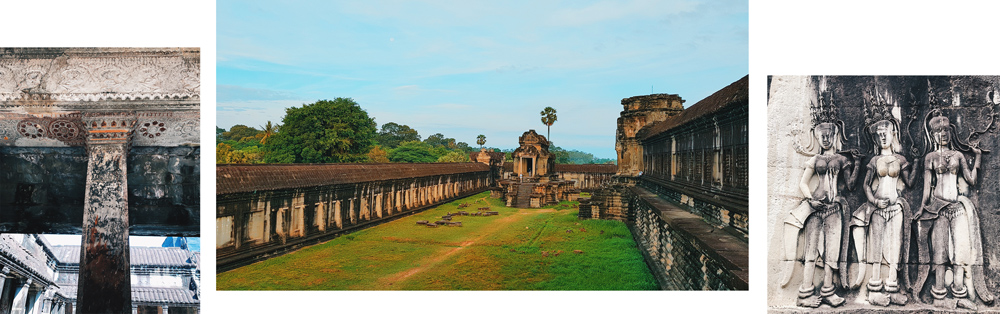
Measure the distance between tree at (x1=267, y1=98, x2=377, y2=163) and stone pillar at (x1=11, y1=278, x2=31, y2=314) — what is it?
71.5 feet

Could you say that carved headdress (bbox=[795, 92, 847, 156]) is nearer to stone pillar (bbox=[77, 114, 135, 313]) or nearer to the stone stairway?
stone pillar (bbox=[77, 114, 135, 313])

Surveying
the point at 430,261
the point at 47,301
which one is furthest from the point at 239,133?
the point at 47,301

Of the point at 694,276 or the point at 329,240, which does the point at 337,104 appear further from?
the point at 694,276

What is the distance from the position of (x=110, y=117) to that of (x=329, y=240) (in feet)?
23.0

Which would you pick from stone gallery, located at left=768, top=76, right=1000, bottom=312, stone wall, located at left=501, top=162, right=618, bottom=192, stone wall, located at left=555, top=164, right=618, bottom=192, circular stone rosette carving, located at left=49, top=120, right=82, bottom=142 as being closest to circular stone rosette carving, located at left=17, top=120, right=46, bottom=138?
circular stone rosette carving, located at left=49, top=120, right=82, bottom=142

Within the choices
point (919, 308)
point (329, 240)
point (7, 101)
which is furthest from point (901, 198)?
point (329, 240)

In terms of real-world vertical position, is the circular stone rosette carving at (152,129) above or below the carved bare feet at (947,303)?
above

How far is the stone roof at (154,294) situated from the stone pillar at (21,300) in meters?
0.36

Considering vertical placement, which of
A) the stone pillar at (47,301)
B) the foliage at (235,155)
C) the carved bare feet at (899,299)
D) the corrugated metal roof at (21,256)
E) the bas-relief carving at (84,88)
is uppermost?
the bas-relief carving at (84,88)

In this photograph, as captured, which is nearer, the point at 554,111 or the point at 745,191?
the point at 745,191

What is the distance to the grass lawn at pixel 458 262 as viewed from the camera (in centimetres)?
862

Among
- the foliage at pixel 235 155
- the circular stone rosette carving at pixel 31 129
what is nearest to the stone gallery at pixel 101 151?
the circular stone rosette carving at pixel 31 129

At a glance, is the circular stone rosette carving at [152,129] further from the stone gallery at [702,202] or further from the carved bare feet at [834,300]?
the carved bare feet at [834,300]

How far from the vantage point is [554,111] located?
47062 mm
